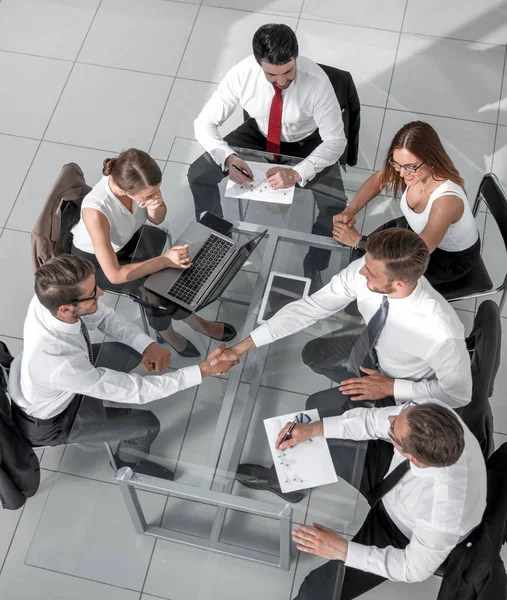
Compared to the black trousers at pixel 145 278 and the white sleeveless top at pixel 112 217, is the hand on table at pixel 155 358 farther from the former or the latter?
the white sleeveless top at pixel 112 217

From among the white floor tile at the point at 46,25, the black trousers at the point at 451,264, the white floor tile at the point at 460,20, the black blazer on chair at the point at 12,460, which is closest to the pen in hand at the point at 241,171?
the black trousers at the point at 451,264

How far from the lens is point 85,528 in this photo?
2.49 metres

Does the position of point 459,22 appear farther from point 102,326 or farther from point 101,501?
point 101,501

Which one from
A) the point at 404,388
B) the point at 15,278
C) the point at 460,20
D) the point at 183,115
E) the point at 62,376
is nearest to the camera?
the point at 62,376

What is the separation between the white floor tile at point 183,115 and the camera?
4395 millimetres

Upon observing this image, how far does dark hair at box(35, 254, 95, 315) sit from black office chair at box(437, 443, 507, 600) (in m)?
1.48

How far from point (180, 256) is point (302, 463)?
1013mm

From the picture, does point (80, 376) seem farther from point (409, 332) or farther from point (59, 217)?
point (409, 332)

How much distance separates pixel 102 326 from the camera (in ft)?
9.48

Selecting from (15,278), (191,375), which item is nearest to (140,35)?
(15,278)

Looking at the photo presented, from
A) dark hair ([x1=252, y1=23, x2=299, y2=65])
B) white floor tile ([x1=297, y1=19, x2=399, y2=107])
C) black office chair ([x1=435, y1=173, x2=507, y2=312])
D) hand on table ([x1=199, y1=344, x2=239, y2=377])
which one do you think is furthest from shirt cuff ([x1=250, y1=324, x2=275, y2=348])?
white floor tile ([x1=297, y1=19, x2=399, y2=107])

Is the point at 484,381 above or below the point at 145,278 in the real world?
above

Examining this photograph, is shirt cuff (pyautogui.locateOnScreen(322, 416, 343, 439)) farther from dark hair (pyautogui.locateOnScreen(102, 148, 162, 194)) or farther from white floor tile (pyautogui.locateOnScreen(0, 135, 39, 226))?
white floor tile (pyautogui.locateOnScreen(0, 135, 39, 226))

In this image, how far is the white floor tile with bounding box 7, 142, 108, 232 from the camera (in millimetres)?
4148
